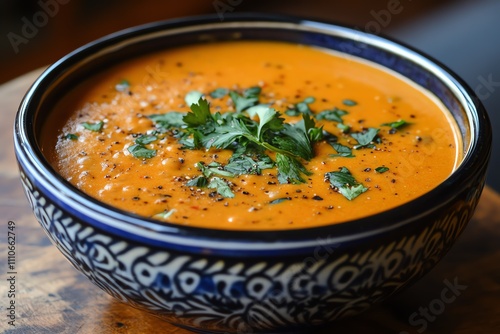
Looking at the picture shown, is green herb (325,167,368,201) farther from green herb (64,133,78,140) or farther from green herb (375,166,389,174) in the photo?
green herb (64,133,78,140)

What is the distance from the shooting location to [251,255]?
1.02m

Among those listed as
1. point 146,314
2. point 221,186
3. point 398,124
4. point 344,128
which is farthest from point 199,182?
point 398,124

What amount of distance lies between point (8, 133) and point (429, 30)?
121 inches

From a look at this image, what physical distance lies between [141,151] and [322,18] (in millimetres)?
1488

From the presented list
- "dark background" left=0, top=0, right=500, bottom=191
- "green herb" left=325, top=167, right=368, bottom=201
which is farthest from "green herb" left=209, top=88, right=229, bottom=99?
"dark background" left=0, top=0, right=500, bottom=191

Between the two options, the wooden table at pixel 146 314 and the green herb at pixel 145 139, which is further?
the green herb at pixel 145 139

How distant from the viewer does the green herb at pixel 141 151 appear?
1443 millimetres

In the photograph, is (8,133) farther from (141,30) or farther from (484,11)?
(484,11)

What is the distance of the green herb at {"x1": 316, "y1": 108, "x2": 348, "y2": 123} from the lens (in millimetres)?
1637

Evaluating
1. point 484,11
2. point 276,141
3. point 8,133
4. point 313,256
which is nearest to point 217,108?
point 276,141

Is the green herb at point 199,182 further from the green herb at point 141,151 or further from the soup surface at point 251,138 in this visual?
the green herb at point 141,151

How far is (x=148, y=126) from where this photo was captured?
159 centimetres

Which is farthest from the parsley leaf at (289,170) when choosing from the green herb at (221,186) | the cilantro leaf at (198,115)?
the cilantro leaf at (198,115)

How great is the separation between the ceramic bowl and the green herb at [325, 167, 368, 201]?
7.6 inches
